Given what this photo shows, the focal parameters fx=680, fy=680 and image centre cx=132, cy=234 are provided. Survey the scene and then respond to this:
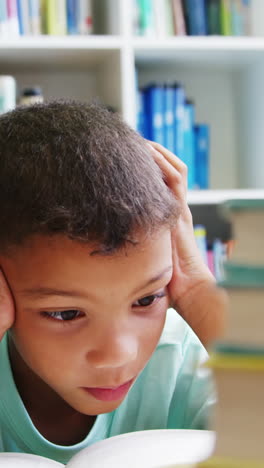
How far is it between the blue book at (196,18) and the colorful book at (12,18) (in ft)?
1.92

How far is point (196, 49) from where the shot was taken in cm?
222

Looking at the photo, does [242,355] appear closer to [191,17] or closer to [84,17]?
[84,17]

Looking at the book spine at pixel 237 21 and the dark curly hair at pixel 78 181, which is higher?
the dark curly hair at pixel 78 181

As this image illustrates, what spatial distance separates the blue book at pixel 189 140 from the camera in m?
2.35

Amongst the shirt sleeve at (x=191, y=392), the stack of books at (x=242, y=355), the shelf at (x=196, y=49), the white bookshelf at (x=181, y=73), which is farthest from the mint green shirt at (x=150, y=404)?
the shelf at (x=196, y=49)

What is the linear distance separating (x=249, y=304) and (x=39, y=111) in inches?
22.2

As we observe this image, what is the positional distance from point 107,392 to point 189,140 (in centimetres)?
174

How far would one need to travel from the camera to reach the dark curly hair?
65cm

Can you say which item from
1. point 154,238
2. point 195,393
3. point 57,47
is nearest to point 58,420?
point 195,393

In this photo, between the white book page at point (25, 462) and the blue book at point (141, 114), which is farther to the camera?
the blue book at point (141, 114)

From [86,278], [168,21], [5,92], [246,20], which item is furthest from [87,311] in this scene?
[246,20]

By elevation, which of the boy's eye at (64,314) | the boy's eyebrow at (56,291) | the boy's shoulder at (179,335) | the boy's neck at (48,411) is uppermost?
the boy's eyebrow at (56,291)

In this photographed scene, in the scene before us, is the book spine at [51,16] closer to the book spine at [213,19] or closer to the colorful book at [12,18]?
the colorful book at [12,18]

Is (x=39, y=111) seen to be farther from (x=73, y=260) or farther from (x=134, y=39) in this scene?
(x=134, y=39)
